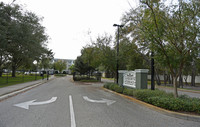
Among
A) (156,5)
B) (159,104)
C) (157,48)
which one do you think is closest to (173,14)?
(156,5)

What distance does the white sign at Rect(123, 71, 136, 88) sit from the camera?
35.0ft

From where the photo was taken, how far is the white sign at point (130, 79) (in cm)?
1067

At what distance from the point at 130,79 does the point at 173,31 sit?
15.3ft

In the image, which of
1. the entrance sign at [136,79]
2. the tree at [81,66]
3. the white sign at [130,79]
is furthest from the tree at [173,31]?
the tree at [81,66]

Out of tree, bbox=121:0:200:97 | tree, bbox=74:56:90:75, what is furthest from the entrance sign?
tree, bbox=74:56:90:75

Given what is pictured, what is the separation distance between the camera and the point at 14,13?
1717cm

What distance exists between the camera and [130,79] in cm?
1120

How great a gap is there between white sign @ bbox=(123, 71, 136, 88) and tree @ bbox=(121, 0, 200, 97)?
2.91m

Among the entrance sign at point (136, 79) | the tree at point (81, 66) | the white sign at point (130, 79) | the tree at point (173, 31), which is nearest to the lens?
the tree at point (173, 31)

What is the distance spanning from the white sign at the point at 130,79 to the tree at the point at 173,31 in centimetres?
291

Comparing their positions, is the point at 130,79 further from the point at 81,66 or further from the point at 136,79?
the point at 81,66

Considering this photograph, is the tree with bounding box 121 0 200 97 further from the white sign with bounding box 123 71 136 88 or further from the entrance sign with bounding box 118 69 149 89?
the white sign with bounding box 123 71 136 88

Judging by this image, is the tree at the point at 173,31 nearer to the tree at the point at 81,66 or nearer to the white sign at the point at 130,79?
the white sign at the point at 130,79

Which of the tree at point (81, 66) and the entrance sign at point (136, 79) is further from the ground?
the tree at point (81, 66)
